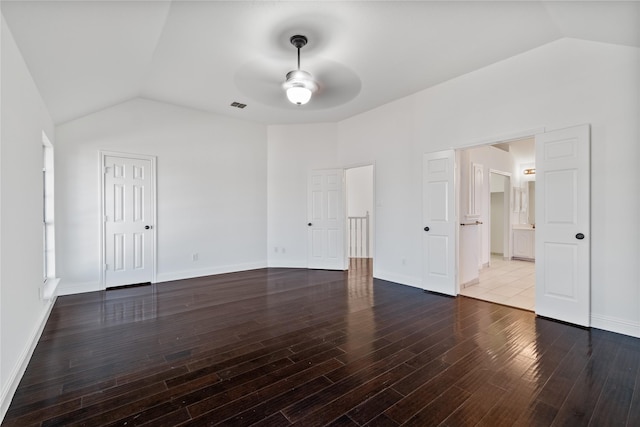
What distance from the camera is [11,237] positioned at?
1.98m

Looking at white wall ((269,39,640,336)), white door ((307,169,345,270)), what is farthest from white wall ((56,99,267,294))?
white wall ((269,39,640,336))

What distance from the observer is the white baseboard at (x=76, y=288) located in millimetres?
4098

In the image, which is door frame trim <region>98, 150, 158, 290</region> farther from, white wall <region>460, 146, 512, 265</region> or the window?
white wall <region>460, 146, 512, 265</region>

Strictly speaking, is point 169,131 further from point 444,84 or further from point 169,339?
point 444,84

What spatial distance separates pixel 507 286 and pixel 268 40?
15.8ft

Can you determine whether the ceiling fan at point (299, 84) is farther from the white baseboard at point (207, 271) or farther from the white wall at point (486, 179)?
the white wall at point (486, 179)

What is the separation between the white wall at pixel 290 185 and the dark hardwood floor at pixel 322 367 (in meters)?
2.46

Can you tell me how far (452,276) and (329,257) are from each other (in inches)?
97.9

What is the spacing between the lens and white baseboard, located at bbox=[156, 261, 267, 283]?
4.95 metres

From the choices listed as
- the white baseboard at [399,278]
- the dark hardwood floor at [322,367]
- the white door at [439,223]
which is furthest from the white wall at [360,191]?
the dark hardwood floor at [322,367]

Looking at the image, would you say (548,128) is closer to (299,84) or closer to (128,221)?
(299,84)

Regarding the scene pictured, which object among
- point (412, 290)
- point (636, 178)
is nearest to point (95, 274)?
point (412, 290)

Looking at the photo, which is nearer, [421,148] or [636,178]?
[636,178]

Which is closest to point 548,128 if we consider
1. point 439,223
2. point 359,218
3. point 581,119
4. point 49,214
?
point 581,119
